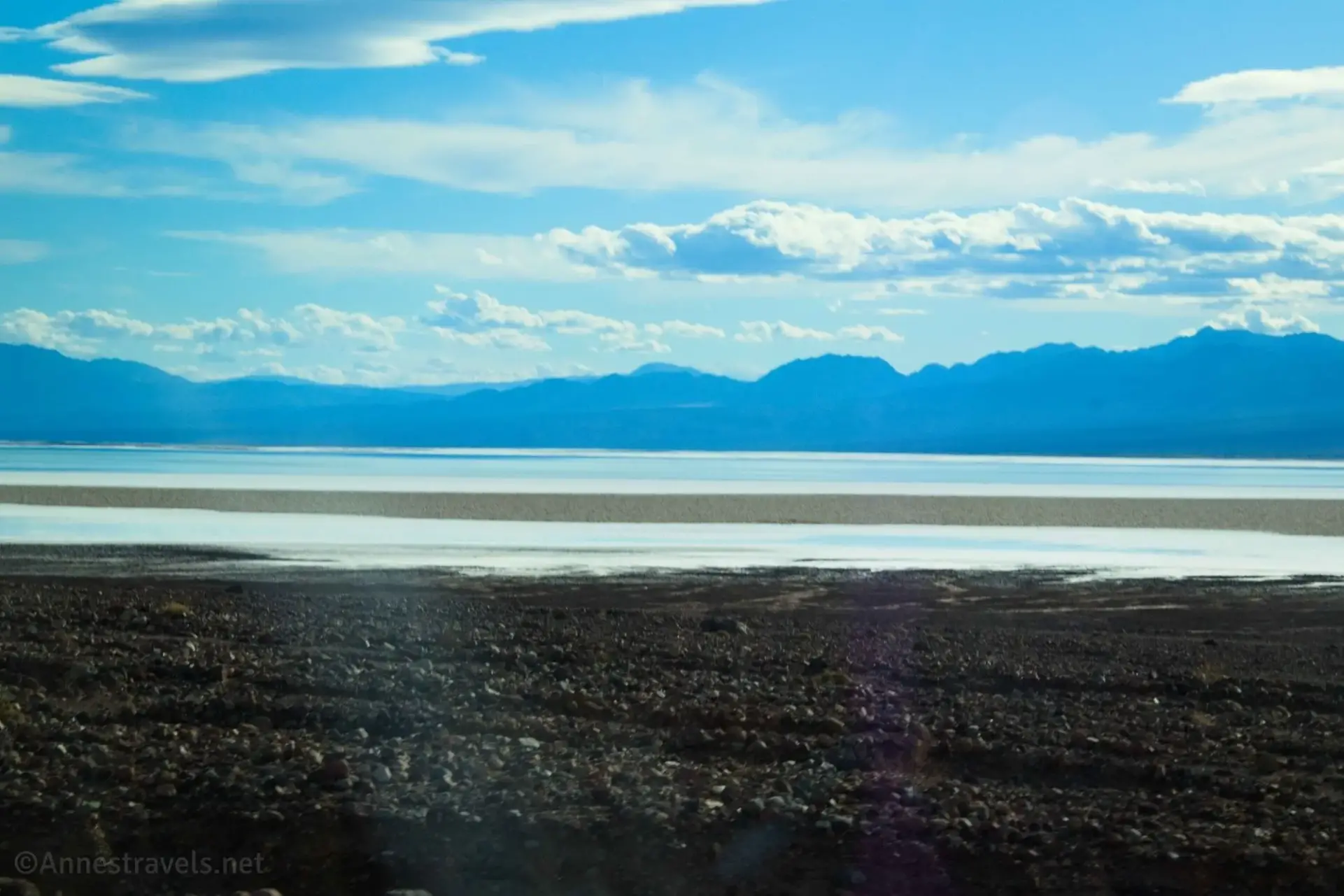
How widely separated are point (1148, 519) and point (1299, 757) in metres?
33.9

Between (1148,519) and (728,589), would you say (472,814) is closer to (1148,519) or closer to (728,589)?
(728,589)

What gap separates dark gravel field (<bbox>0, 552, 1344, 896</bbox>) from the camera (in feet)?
25.9

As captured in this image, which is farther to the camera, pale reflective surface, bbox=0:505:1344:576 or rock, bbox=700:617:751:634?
pale reflective surface, bbox=0:505:1344:576

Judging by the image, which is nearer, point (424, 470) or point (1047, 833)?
point (1047, 833)

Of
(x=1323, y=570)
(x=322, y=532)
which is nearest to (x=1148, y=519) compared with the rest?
(x=1323, y=570)

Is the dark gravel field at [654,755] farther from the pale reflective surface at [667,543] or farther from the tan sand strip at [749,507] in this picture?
the tan sand strip at [749,507]

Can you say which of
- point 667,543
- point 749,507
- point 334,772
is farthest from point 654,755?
point 749,507

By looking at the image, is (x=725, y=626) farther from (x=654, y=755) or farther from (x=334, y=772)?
(x=334, y=772)

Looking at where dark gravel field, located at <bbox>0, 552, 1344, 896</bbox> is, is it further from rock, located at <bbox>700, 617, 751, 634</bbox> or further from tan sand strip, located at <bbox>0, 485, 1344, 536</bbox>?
tan sand strip, located at <bbox>0, 485, 1344, 536</bbox>

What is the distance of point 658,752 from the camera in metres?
10.1

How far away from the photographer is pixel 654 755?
1004 centimetres

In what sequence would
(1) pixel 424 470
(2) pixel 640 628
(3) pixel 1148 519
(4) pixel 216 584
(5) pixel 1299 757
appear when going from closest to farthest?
(5) pixel 1299 757 → (2) pixel 640 628 → (4) pixel 216 584 → (3) pixel 1148 519 → (1) pixel 424 470

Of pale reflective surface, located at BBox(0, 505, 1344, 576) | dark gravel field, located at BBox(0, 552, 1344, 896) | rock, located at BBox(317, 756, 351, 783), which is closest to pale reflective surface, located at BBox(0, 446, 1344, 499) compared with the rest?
pale reflective surface, located at BBox(0, 505, 1344, 576)

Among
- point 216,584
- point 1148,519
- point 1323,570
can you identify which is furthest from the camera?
point 1148,519
